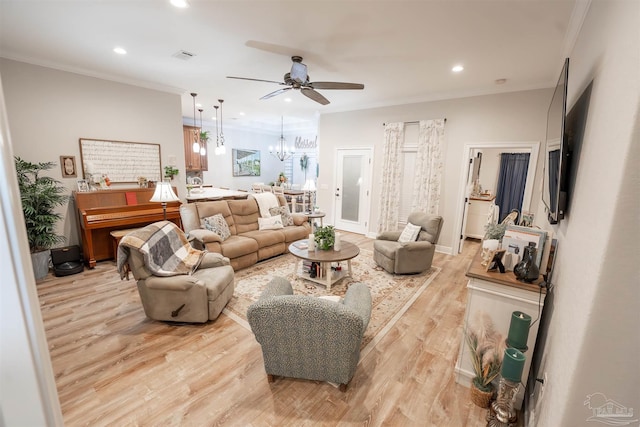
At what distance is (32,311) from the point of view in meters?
0.48

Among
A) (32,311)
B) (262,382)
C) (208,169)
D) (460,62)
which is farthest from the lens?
(208,169)

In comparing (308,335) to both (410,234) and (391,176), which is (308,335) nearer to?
(410,234)

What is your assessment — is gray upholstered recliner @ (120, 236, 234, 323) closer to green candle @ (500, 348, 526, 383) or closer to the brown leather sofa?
the brown leather sofa

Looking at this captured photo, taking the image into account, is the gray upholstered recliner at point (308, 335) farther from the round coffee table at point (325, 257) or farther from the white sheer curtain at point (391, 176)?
the white sheer curtain at point (391, 176)

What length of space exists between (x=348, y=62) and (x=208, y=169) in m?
6.46

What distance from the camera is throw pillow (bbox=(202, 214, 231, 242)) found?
4.02 m

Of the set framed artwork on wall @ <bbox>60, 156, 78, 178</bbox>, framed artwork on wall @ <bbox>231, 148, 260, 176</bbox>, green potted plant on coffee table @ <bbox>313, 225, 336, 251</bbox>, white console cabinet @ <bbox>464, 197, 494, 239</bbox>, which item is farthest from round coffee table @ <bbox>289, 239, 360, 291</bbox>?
framed artwork on wall @ <bbox>231, 148, 260, 176</bbox>

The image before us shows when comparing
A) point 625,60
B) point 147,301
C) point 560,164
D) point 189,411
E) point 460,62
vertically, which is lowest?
point 189,411

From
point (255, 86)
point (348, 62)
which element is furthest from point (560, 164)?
point (255, 86)

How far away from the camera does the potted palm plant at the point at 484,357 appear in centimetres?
185

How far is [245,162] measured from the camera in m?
9.71

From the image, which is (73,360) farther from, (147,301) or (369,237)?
(369,237)

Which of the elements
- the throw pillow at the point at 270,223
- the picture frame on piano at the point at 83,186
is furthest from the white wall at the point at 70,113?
the throw pillow at the point at 270,223

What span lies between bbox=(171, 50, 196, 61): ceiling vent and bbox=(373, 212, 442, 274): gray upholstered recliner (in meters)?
3.62
